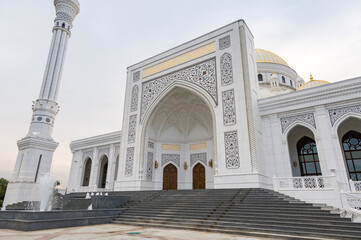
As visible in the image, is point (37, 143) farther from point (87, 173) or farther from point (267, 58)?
point (267, 58)

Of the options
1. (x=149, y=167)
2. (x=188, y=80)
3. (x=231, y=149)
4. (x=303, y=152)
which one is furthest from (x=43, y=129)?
(x=303, y=152)

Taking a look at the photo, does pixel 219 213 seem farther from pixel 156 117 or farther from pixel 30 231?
pixel 156 117

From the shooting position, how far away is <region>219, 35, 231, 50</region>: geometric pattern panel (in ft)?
33.9

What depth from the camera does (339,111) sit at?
27.0 feet

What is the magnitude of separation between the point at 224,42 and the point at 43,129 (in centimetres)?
1128

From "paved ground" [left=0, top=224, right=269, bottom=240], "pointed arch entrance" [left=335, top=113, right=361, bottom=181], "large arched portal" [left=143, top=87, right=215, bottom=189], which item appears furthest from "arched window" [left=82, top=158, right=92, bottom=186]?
"pointed arch entrance" [left=335, top=113, right=361, bottom=181]

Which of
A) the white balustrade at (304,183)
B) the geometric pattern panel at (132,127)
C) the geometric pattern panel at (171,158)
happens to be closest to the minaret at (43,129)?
the geometric pattern panel at (132,127)

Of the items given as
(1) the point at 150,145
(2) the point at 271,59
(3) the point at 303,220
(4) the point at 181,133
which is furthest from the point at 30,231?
(2) the point at 271,59

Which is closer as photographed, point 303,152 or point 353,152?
point 353,152

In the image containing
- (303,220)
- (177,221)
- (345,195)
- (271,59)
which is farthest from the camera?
(271,59)

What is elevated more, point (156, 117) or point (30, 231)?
point (156, 117)

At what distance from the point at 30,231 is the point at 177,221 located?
3100mm

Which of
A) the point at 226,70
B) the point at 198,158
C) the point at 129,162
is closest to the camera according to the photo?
the point at 226,70

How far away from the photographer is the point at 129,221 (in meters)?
6.25
